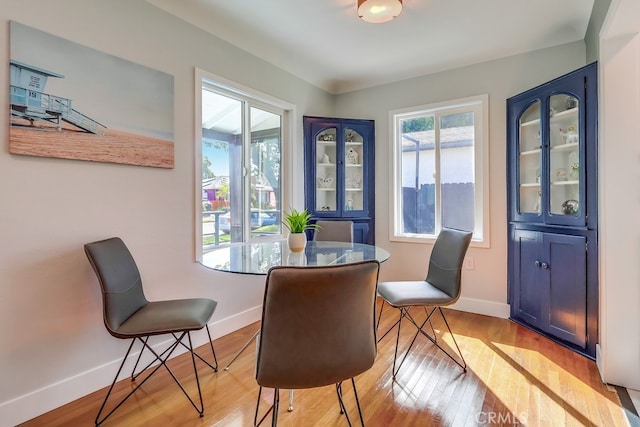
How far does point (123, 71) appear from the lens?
6.64 ft

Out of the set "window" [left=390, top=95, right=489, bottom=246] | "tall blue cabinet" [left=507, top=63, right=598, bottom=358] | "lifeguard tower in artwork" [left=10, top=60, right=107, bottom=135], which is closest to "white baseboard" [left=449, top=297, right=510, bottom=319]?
"tall blue cabinet" [left=507, top=63, right=598, bottom=358]

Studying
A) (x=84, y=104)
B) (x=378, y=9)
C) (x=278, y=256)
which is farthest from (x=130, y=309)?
(x=378, y=9)

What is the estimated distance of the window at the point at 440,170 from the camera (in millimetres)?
3230

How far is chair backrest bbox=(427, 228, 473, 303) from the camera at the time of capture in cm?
218

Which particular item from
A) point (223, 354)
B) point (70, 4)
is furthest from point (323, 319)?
point (70, 4)

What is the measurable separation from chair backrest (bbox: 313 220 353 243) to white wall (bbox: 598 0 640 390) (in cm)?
186

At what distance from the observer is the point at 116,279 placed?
69.9 inches

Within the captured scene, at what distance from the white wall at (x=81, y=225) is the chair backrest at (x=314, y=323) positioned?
1.35 m

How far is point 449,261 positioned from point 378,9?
5.76 ft

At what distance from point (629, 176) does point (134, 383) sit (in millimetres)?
3278

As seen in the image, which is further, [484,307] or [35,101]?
[484,307]

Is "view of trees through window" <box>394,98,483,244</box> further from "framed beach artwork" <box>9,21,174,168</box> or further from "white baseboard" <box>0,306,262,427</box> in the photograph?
"white baseboard" <box>0,306,262,427</box>

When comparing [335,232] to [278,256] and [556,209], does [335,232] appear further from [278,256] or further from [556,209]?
[556,209]

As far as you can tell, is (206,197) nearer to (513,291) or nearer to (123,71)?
(123,71)
